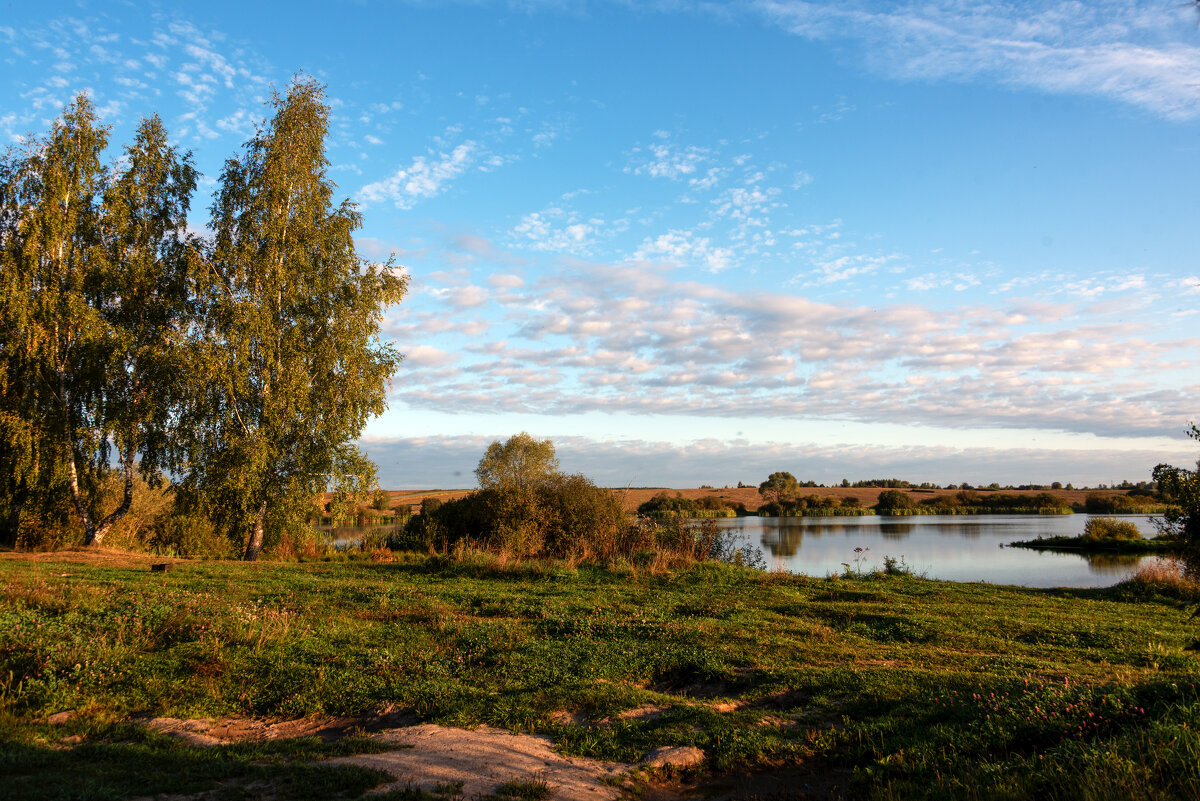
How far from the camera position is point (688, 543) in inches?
827

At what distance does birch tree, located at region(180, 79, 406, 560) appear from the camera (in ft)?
66.0

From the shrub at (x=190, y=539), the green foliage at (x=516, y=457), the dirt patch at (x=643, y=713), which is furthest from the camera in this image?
the green foliage at (x=516, y=457)

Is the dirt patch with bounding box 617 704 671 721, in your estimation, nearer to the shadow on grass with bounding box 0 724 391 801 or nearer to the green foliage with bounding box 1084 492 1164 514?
the shadow on grass with bounding box 0 724 391 801

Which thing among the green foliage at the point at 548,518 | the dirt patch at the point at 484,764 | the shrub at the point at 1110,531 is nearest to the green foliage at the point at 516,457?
the green foliage at the point at 548,518

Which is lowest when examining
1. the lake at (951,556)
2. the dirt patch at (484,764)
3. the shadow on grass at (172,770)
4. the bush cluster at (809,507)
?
the bush cluster at (809,507)

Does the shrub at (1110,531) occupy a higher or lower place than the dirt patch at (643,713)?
lower

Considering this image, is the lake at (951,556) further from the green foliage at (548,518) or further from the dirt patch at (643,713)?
the dirt patch at (643,713)

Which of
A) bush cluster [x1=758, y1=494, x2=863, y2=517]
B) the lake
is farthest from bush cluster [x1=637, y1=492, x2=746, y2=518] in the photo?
the lake

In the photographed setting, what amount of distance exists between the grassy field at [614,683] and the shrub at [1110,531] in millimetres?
22474

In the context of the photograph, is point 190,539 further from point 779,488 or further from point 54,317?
point 779,488

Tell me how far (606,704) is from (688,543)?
14.9m

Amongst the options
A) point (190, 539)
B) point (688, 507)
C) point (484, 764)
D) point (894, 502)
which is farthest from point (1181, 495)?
point (894, 502)

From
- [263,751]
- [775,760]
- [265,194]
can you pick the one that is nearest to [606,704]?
[775,760]

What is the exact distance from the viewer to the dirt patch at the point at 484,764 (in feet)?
15.2
